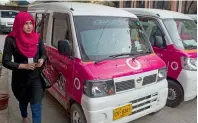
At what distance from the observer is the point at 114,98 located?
2.71 m

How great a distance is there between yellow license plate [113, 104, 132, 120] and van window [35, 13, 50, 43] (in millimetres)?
2213

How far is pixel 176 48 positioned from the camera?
13.3ft

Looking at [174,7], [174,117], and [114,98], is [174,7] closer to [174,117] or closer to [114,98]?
[174,117]

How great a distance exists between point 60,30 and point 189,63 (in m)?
2.37

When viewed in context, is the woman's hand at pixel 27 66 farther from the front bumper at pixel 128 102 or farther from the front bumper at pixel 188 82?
the front bumper at pixel 188 82

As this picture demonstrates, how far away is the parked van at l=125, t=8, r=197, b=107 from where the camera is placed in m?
3.89

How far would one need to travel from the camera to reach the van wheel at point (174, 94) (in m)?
4.04

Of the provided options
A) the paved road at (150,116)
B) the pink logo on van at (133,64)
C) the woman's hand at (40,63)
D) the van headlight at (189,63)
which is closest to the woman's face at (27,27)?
the woman's hand at (40,63)

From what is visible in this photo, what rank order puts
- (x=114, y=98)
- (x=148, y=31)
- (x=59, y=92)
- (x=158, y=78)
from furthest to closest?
(x=148, y=31) < (x=59, y=92) < (x=158, y=78) < (x=114, y=98)

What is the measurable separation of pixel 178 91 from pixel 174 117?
0.52 m

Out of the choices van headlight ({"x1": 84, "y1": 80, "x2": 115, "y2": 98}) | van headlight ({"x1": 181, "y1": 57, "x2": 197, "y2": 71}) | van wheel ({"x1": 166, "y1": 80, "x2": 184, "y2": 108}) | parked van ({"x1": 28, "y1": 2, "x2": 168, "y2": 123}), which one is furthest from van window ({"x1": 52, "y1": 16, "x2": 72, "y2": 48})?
van wheel ({"x1": 166, "y1": 80, "x2": 184, "y2": 108})

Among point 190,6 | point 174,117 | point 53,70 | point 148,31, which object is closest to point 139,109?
point 174,117

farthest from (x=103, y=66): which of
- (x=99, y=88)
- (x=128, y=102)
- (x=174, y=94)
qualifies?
(x=174, y=94)

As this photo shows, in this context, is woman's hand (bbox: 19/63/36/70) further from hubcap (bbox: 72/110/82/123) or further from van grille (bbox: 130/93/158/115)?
van grille (bbox: 130/93/158/115)
